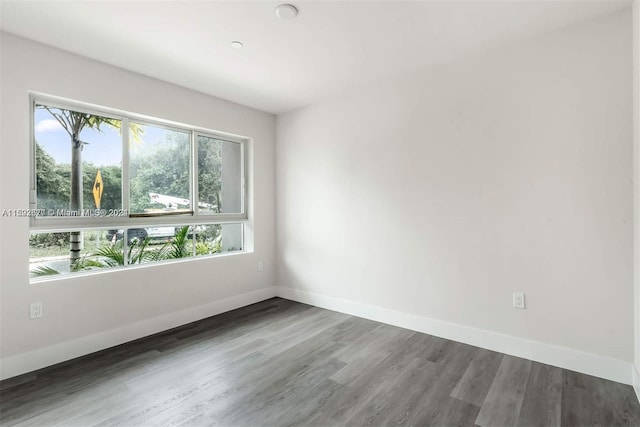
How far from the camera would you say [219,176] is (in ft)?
13.0

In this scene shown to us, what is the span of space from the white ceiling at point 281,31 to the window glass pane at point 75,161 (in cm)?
58

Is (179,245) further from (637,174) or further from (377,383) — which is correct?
(637,174)

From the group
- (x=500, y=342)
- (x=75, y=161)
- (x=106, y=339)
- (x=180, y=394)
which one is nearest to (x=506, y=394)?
(x=500, y=342)

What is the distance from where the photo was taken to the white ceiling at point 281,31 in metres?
2.10

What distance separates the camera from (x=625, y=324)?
7.17 feet

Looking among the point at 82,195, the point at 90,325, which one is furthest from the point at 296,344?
the point at 82,195

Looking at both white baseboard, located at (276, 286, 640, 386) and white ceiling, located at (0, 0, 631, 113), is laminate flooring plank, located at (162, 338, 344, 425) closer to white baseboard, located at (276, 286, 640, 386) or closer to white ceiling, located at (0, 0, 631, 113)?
white baseboard, located at (276, 286, 640, 386)

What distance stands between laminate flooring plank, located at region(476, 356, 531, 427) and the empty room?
0.6 inches

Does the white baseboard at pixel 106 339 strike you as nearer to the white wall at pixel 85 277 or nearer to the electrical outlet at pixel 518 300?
the white wall at pixel 85 277

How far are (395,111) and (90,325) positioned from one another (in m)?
3.53

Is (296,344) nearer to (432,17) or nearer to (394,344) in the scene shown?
(394,344)

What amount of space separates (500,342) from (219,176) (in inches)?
137

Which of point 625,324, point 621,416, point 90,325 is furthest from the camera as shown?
point 90,325

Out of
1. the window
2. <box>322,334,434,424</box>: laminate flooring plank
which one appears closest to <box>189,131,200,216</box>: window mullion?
the window
